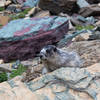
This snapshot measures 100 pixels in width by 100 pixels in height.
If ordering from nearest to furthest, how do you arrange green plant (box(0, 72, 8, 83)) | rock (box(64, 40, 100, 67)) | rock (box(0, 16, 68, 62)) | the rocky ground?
the rocky ground
rock (box(64, 40, 100, 67))
green plant (box(0, 72, 8, 83))
rock (box(0, 16, 68, 62))

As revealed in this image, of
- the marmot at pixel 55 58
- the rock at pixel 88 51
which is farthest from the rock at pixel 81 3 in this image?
the marmot at pixel 55 58

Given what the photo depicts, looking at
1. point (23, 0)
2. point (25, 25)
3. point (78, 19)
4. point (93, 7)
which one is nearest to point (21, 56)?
point (25, 25)

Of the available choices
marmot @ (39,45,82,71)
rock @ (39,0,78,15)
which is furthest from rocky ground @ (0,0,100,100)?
marmot @ (39,45,82,71)

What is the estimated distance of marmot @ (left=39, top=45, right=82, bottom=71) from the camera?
458 cm

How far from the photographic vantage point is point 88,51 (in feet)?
20.3

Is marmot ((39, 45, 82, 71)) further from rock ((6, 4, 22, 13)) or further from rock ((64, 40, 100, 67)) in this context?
rock ((6, 4, 22, 13))

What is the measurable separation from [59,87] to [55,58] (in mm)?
871

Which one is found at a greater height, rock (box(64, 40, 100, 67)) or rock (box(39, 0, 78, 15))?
rock (box(64, 40, 100, 67))

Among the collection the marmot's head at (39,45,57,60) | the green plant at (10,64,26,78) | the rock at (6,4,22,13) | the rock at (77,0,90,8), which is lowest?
the rock at (6,4,22,13)

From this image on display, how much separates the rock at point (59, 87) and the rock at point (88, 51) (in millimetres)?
1205

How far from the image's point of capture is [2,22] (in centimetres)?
1256

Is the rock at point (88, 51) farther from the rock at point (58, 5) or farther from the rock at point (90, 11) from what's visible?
the rock at point (58, 5)

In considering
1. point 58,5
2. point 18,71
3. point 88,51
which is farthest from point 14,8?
point 88,51

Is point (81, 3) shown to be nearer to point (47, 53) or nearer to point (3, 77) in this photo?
point (3, 77)
